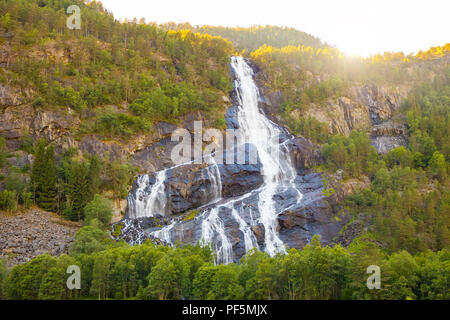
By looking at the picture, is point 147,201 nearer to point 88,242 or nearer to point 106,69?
point 88,242

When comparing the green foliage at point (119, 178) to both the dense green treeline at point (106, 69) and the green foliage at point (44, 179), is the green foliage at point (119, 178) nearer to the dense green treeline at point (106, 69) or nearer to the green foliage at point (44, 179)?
the green foliage at point (44, 179)

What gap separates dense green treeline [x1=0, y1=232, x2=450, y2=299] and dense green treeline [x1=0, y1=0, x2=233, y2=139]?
39.4 m

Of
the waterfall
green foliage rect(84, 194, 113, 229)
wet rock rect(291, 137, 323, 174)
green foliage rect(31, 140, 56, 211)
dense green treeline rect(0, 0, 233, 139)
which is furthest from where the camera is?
wet rock rect(291, 137, 323, 174)

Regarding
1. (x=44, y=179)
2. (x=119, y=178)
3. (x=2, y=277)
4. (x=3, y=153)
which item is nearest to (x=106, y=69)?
(x=119, y=178)

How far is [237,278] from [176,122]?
2083 inches

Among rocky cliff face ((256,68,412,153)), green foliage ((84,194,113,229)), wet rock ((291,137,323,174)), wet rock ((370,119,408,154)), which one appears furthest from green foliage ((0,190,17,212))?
wet rock ((370,119,408,154))

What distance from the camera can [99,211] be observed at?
58.2 metres

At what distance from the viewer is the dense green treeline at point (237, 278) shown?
38.4 meters

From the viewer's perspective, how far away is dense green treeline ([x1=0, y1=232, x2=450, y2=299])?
3838 cm

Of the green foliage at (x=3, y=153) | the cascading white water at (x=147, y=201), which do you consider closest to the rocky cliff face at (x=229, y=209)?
the cascading white water at (x=147, y=201)

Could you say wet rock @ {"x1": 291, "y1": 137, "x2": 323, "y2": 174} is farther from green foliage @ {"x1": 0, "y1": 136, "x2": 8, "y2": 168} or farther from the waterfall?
green foliage @ {"x1": 0, "y1": 136, "x2": 8, "y2": 168}

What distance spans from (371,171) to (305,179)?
617 inches

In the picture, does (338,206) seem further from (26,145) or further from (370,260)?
(26,145)

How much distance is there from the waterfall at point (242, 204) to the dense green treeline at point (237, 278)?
13757 mm
